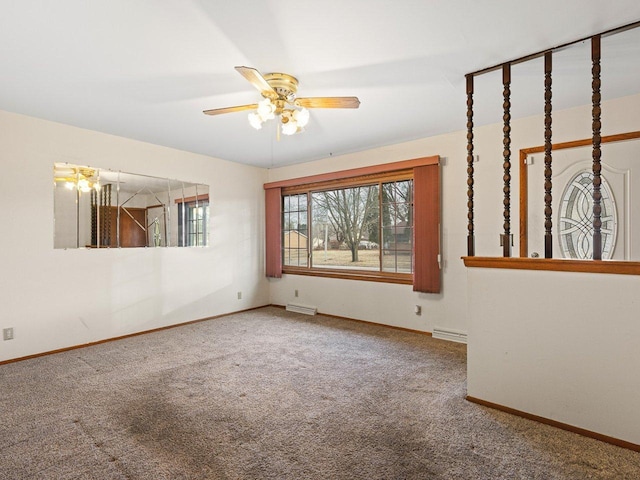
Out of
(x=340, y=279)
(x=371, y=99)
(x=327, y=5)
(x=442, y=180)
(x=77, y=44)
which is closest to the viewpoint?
(x=327, y=5)

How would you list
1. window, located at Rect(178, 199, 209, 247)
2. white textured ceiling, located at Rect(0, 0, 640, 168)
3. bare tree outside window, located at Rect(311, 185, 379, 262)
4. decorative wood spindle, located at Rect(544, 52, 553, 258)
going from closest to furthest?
white textured ceiling, located at Rect(0, 0, 640, 168)
decorative wood spindle, located at Rect(544, 52, 553, 258)
window, located at Rect(178, 199, 209, 247)
bare tree outside window, located at Rect(311, 185, 379, 262)

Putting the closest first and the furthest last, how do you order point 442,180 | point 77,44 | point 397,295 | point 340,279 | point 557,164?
point 77,44
point 557,164
point 442,180
point 397,295
point 340,279

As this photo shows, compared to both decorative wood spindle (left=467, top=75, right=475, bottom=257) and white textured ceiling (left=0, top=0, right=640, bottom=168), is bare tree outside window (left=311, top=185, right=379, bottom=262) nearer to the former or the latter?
white textured ceiling (left=0, top=0, right=640, bottom=168)

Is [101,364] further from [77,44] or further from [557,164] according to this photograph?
[557,164]

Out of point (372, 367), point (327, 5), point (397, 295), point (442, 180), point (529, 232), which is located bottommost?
point (372, 367)

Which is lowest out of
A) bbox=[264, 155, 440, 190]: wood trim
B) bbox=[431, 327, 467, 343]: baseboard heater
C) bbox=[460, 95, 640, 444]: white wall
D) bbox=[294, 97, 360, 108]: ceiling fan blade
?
bbox=[431, 327, 467, 343]: baseboard heater

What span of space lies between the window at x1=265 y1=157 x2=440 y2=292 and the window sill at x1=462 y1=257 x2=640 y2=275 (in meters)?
1.67

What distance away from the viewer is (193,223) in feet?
15.8

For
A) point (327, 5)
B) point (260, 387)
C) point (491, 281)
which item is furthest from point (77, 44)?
point (491, 281)

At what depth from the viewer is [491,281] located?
2377mm

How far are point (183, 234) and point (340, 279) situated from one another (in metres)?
2.31

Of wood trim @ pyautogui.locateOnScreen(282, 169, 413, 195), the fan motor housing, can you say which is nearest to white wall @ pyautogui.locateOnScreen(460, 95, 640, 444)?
the fan motor housing

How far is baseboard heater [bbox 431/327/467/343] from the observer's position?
12.7 feet

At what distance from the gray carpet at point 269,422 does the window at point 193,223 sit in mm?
1679
